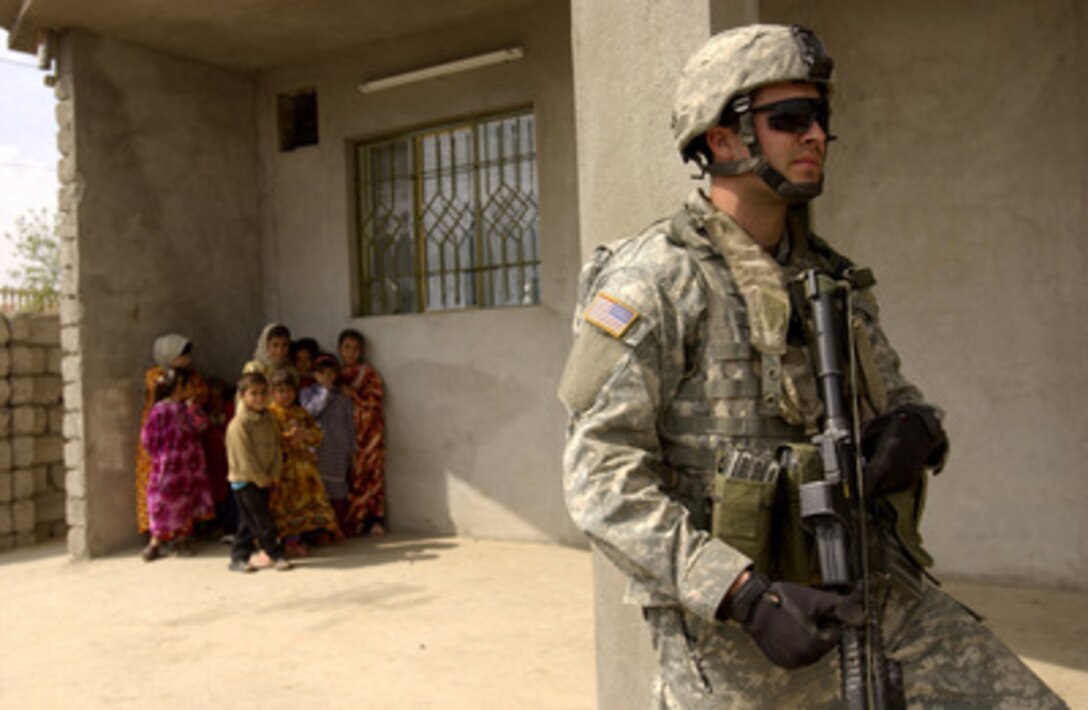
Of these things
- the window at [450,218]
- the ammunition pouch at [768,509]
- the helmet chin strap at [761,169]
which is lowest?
the ammunition pouch at [768,509]

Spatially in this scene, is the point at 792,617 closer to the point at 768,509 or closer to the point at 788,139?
the point at 768,509

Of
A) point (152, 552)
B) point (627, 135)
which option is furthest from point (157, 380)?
point (627, 135)

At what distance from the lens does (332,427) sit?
22.5 ft

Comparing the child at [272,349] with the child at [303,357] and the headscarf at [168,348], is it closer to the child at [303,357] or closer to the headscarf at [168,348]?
the child at [303,357]

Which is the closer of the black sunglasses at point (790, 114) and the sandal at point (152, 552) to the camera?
the black sunglasses at point (790, 114)

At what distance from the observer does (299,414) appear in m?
6.57

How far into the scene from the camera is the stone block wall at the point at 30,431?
7375mm

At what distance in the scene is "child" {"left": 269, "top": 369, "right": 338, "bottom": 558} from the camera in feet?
21.1

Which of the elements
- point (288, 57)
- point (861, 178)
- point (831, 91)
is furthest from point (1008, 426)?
point (288, 57)

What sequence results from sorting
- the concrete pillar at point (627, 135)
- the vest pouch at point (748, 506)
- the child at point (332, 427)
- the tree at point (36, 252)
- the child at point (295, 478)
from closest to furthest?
the vest pouch at point (748, 506) < the concrete pillar at point (627, 135) < the child at point (295, 478) < the child at point (332, 427) < the tree at point (36, 252)

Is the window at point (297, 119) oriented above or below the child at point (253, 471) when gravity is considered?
above

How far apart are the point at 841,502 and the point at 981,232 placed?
12.5ft

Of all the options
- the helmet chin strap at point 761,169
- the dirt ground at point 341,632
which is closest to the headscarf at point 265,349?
the dirt ground at point 341,632

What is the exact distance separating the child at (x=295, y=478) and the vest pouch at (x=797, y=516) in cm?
513
